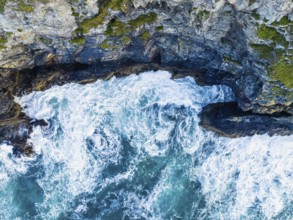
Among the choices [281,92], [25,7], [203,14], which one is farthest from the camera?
[281,92]

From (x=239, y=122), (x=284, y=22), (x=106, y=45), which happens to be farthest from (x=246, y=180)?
(x=106, y=45)

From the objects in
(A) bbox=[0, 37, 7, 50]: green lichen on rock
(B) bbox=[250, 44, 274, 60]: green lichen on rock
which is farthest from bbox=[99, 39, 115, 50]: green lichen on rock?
(B) bbox=[250, 44, 274, 60]: green lichen on rock

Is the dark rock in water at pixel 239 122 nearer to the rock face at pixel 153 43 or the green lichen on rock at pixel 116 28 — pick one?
the rock face at pixel 153 43

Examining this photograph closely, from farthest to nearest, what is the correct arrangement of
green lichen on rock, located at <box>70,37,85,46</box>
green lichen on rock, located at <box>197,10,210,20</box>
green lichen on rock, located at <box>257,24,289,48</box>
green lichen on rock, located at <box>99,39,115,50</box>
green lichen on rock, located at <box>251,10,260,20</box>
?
green lichen on rock, located at <box>99,39,115,50</box> → green lichen on rock, located at <box>70,37,85,46</box> → green lichen on rock, located at <box>197,10,210,20</box> → green lichen on rock, located at <box>257,24,289,48</box> → green lichen on rock, located at <box>251,10,260,20</box>

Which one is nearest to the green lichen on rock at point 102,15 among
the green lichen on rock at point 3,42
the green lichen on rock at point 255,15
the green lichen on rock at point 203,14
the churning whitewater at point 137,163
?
the green lichen on rock at point 203,14

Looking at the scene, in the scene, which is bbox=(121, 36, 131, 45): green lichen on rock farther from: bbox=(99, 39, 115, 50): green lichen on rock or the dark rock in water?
the dark rock in water

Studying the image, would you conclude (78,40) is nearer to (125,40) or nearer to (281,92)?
(125,40)
